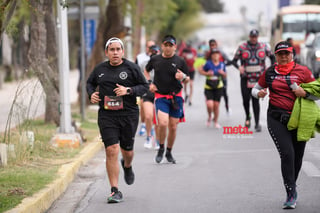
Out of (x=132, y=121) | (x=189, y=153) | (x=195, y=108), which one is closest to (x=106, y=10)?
(x=195, y=108)

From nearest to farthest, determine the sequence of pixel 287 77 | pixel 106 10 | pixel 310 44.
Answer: pixel 287 77 → pixel 106 10 → pixel 310 44

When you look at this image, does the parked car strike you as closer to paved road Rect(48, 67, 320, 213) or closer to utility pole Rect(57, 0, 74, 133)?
paved road Rect(48, 67, 320, 213)

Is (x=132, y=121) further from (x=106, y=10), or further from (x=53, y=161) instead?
(x=106, y=10)

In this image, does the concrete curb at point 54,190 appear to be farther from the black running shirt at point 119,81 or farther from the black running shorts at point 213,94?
the black running shorts at point 213,94

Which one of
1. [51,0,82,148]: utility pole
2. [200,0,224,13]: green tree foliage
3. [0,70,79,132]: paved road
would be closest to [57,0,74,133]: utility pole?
[51,0,82,148]: utility pole

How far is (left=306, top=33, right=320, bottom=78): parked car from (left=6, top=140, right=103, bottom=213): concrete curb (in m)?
15.3

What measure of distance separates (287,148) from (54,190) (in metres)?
2.85

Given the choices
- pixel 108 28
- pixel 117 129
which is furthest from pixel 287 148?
pixel 108 28

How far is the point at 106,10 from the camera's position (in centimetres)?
2006

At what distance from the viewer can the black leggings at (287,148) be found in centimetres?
759

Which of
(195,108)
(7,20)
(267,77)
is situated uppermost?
(7,20)

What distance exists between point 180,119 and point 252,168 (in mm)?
1345

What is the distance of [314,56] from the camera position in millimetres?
26453

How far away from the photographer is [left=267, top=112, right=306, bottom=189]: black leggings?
7.59 m
